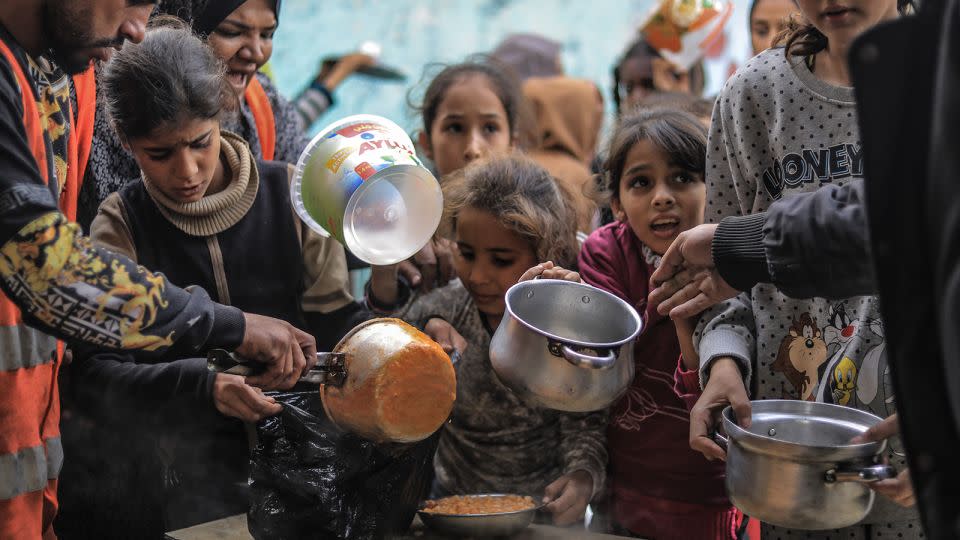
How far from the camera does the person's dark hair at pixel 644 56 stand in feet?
15.4

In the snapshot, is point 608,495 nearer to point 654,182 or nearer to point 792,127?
point 654,182

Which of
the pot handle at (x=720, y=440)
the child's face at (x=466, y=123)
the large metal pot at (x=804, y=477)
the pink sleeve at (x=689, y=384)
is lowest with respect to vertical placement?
the pink sleeve at (x=689, y=384)

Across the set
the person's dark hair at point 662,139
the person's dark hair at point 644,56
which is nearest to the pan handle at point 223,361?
the person's dark hair at point 662,139

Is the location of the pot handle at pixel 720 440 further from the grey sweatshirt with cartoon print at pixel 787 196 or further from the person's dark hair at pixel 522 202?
the person's dark hair at pixel 522 202

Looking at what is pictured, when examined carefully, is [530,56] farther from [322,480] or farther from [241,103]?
[322,480]

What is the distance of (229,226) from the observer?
240 centimetres

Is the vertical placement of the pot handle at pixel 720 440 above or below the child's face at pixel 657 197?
below

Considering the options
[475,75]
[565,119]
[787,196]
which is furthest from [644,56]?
[787,196]

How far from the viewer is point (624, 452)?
2.55 metres

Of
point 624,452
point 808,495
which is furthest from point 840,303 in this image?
point 624,452

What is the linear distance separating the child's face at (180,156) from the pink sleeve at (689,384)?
4.29 ft

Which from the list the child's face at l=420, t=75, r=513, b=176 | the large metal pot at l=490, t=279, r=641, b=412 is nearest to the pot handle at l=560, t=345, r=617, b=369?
the large metal pot at l=490, t=279, r=641, b=412

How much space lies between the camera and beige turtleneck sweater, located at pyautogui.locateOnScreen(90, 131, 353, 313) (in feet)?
7.56

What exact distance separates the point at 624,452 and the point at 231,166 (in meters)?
1.36
